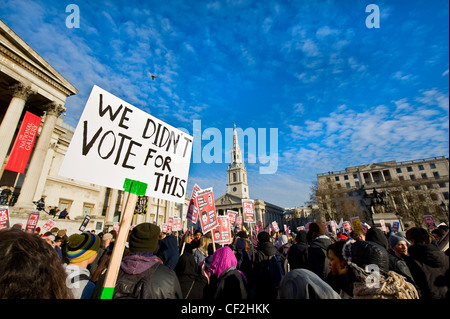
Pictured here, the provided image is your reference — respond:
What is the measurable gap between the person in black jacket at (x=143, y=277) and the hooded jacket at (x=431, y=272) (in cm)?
308

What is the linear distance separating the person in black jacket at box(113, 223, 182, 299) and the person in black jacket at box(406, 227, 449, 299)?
3083 millimetres

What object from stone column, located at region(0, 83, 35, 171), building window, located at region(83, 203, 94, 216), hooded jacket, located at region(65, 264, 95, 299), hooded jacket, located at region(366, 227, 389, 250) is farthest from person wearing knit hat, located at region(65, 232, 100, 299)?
building window, located at region(83, 203, 94, 216)

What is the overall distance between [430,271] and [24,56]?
24.0 meters

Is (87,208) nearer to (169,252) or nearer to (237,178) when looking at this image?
(169,252)

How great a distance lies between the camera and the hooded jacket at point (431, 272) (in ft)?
8.41

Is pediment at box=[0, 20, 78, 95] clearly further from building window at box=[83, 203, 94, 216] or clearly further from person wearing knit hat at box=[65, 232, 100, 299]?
person wearing knit hat at box=[65, 232, 100, 299]

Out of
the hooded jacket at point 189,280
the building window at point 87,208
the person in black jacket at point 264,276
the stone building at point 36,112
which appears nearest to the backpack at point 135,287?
the hooded jacket at point 189,280

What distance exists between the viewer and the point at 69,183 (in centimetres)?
2467

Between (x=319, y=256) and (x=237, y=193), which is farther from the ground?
(x=237, y=193)

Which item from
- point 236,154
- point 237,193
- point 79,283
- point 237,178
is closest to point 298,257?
point 79,283

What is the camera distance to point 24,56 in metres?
15.7
